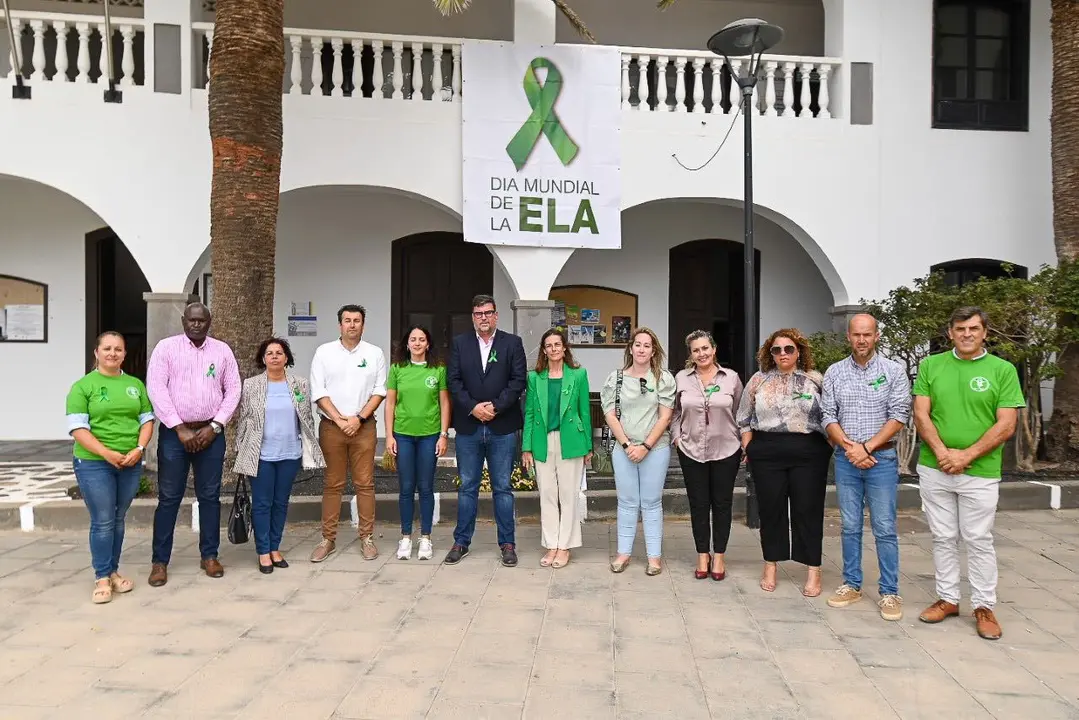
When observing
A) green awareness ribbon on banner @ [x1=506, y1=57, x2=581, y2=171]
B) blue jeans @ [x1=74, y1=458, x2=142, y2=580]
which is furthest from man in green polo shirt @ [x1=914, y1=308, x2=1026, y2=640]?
green awareness ribbon on banner @ [x1=506, y1=57, x2=581, y2=171]

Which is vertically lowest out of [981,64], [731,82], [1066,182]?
[1066,182]

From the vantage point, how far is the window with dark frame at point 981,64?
9.71 metres

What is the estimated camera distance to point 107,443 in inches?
180

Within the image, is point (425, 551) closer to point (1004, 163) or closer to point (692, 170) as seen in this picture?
point (692, 170)

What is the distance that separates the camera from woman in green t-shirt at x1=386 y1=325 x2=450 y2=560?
533cm

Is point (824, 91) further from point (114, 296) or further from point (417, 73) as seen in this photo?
point (114, 296)

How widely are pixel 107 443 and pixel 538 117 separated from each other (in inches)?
233

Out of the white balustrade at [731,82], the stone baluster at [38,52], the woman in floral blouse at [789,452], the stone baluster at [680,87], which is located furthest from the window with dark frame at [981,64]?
the stone baluster at [38,52]

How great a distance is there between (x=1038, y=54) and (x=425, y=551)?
33.1 ft

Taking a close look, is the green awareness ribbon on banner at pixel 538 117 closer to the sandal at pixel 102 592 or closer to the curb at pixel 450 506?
the curb at pixel 450 506

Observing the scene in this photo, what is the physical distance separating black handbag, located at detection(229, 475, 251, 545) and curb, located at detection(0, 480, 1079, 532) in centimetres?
117

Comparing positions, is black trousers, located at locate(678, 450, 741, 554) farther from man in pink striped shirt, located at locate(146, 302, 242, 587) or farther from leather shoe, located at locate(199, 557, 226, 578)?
leather shoe, located at locate(199, 557, 226, 578)

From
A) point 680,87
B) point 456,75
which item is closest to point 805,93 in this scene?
point 680,87

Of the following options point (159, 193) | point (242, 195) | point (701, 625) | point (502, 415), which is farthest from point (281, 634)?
point (159, 193)
